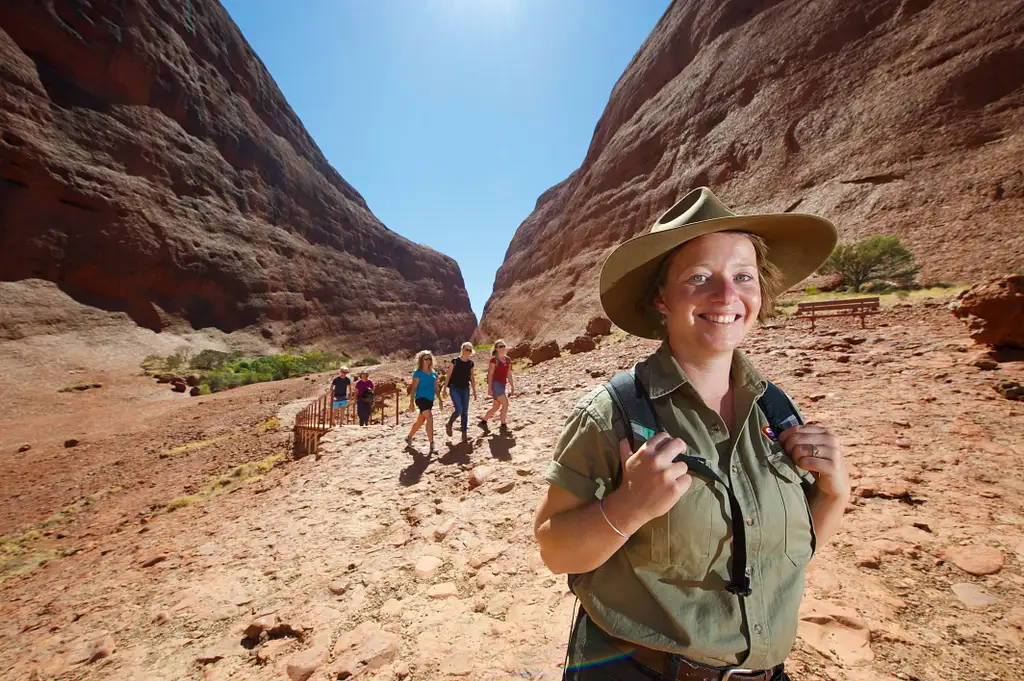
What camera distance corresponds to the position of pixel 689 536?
999 millimetres

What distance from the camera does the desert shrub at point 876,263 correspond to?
16969 millimetres

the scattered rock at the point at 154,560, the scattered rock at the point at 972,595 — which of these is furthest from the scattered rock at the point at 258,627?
the scattered rock at the point at 972,595

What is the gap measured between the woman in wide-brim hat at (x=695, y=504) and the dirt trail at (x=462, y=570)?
136 cm

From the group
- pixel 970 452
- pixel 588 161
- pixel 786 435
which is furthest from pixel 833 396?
pixel 588 161

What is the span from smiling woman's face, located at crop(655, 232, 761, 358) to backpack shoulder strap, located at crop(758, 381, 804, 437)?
197 millimetres

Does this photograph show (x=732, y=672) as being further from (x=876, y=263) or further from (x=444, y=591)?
(x=876, y=263)

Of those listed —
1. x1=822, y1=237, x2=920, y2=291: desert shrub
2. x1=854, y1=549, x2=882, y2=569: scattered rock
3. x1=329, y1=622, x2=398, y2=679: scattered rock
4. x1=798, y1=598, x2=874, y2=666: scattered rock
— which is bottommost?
x1=329, y1=622, x2=398, y2=679: scattered rock

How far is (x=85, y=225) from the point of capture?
3000cm

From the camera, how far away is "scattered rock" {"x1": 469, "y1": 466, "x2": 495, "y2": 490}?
477 cm

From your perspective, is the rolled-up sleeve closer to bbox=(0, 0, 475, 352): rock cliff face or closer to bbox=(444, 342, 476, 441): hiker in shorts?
bbox=(444, 342, 476, 441): hiker in shorts

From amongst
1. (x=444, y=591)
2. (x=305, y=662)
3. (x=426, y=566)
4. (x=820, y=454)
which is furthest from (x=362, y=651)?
(x=820, y=454)

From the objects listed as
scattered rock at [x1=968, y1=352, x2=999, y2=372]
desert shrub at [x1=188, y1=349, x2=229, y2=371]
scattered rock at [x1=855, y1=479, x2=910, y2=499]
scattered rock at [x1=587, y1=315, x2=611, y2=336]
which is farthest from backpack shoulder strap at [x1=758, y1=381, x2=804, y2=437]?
desert shrub at [x1=188, y1=349, x2=229, y2=371]

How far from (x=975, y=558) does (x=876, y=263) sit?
19.5 meters

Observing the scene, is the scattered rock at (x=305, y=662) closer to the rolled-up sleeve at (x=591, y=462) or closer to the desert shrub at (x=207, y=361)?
the rolled-up sleeve at (x=591, y=462)
